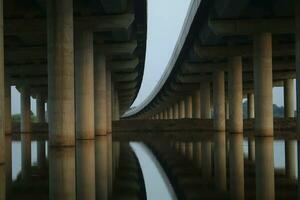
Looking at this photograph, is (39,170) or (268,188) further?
(39,170)

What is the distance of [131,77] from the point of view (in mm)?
64875

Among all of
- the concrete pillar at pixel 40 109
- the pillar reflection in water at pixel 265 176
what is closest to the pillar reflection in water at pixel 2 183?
the pillar reflection in water at pixel 265 176

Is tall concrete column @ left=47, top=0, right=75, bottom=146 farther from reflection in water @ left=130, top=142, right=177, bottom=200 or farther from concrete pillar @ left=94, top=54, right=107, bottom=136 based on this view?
concrete pillar @ left=94, top=54, right=107, bottom=136

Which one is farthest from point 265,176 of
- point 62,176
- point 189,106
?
point 189,106

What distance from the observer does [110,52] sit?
4028cm

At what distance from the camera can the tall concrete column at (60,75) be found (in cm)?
2316

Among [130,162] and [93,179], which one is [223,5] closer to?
[130,162]

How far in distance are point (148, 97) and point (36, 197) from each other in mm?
89041

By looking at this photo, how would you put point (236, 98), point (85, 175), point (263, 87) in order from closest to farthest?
point (85, 175) → point (263, 87) → point (236, 98)

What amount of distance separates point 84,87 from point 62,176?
17.9 m

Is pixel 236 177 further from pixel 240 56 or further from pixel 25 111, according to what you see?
pixel 25 111

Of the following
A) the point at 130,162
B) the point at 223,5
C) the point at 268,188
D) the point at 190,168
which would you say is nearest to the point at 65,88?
the point at 130,162

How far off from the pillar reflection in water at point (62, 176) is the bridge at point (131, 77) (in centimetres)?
4

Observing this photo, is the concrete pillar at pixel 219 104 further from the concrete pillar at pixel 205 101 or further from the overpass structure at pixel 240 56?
the concrete pillar at pixel 205 101
